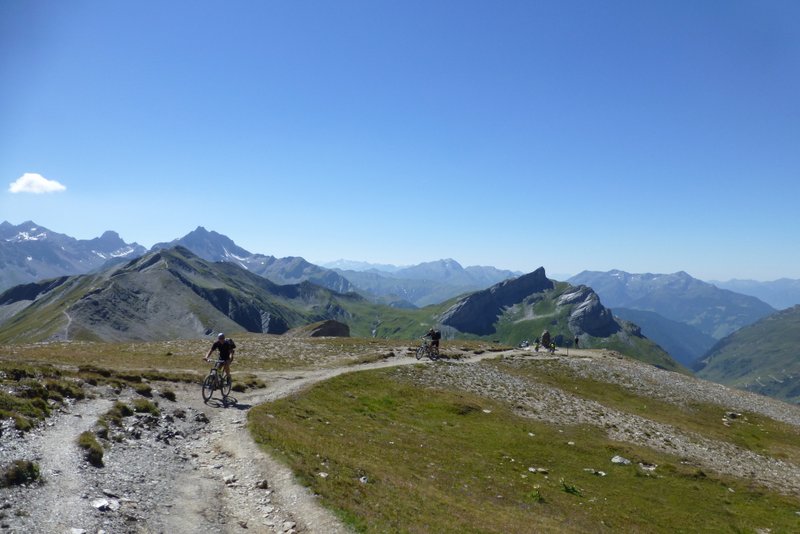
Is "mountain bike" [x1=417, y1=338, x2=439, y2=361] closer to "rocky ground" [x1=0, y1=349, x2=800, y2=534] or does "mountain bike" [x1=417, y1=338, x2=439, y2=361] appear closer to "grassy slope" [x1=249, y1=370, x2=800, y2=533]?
"grassy slope" [x1=249, y1=370, x2=800, y2=533]

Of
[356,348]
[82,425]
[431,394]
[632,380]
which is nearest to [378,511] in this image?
[82,425]

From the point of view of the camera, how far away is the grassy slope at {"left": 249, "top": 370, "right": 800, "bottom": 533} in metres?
18.5

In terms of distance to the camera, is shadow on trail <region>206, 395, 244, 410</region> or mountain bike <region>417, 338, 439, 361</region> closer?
shadow on trail <region>206, 395, 244, 410</region>

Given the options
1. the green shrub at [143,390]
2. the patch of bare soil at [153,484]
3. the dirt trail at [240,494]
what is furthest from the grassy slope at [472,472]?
the green shrub at [143,390]

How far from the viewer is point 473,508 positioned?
66.0 feet

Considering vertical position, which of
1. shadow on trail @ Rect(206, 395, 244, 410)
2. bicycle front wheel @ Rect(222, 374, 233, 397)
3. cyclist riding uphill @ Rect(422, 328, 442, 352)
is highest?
cyclist riding uphill @ Rect(422, 328, 442, 352)

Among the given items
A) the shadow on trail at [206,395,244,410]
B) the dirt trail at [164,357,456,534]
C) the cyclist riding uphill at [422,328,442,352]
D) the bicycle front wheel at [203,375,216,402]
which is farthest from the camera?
the cyclist riding uphill at [422,328,442,352]

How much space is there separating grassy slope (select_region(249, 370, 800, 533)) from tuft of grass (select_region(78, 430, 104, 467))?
6596mm

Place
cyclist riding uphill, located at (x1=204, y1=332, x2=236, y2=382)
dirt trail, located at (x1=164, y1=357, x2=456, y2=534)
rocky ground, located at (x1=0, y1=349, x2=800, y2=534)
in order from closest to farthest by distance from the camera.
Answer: rocky ground, located at (x1=0, y1=349, x2=800, y2=534) → dirt trail, located at (x1=164, y1=357, x2=456, y2=534) → cyclist riding uphill, located at (x1=204, y1=332, x2=236, y2=382)

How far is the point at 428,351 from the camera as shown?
194 ft

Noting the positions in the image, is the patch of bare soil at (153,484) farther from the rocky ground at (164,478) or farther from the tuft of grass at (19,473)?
the tuft of grass at (19,473)

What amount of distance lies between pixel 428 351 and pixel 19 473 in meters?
47.6

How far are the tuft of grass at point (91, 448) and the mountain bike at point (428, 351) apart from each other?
42.8 meters

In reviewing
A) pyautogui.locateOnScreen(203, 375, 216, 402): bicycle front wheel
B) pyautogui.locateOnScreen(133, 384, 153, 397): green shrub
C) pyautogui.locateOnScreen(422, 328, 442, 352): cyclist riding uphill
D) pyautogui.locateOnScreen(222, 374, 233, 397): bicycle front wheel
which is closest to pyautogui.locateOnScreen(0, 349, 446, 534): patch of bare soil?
pyautogui.locateOnScreen(133, 384, 153, 397): green shrub
